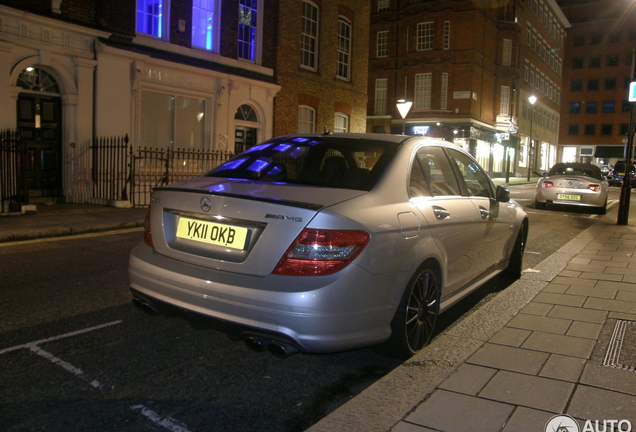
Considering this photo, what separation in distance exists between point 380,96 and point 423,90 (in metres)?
3.54

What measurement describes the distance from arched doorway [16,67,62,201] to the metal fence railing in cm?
111

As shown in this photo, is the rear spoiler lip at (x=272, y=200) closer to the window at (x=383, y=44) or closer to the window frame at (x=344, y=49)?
the window frame at (x=344, y=49)

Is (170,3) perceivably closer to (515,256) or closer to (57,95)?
(57,95)

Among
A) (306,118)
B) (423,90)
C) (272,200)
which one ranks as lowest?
(272,200)

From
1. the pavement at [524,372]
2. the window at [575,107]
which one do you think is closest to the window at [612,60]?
the window at [575,107]

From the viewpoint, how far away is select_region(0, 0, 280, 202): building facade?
38.7 feet

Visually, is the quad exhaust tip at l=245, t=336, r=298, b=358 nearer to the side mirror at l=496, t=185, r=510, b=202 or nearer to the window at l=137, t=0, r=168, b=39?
the side mirror at l=496, t=185, r=510, b=202

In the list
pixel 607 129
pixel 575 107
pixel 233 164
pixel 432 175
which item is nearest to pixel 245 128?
pixel 233 164

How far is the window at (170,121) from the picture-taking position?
14.5 meters

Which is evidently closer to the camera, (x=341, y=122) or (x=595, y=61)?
(x=341, y=122)

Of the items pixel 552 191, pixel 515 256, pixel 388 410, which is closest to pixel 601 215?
pixel 552 191

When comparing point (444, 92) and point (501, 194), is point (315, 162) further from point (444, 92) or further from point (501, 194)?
point (444, 92)

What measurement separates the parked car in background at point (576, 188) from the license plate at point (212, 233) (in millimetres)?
14311

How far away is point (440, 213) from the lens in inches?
157
